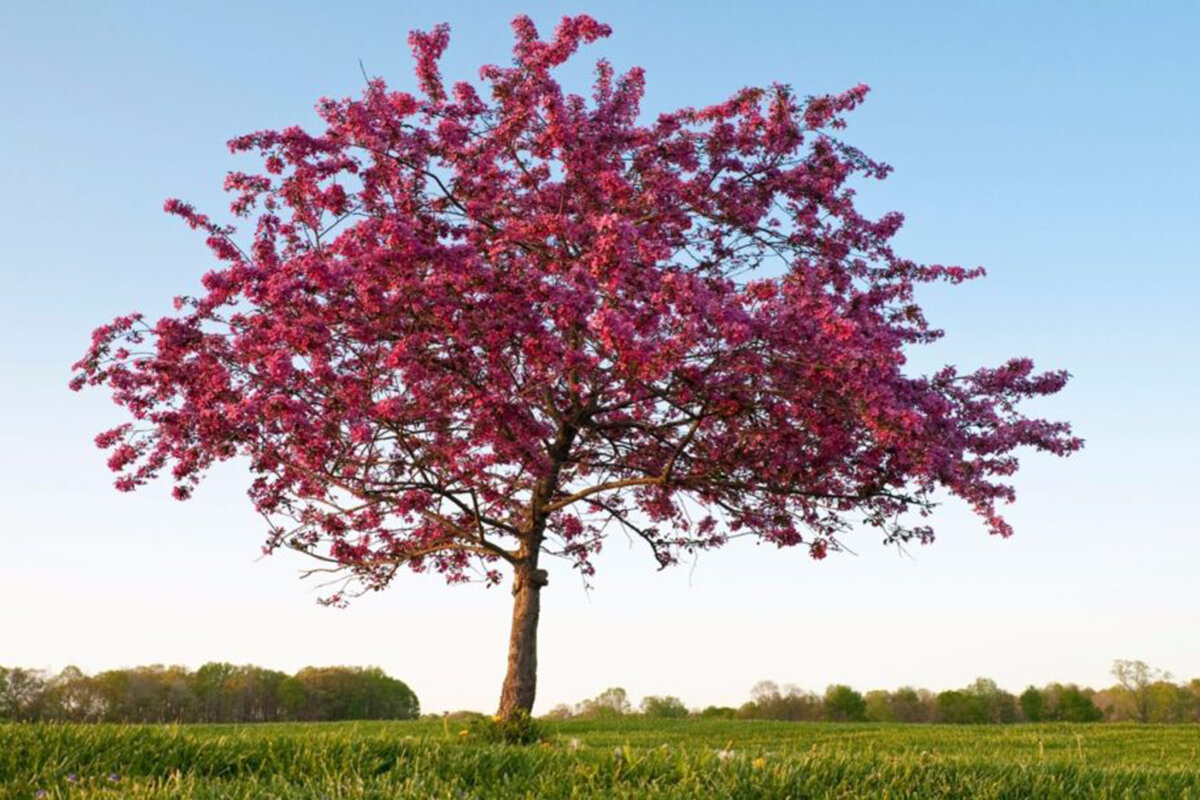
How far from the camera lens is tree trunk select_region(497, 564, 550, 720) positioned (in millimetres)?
14594

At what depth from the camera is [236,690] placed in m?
50.2

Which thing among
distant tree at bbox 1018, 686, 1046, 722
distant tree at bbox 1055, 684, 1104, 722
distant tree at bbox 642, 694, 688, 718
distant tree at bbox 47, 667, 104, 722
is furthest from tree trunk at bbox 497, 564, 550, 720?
distant tree at bbox 1055, 684, 1104, 722

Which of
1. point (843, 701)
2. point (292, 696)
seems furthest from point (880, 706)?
point (292, 696)

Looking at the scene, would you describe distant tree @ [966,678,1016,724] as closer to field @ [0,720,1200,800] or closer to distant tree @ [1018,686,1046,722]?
distant tree @ [1018,686,1046,722]

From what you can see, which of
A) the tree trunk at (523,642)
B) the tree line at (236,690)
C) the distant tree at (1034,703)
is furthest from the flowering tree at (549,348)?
the distant tree at (1034,703)

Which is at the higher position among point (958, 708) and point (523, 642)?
point (523, 642)

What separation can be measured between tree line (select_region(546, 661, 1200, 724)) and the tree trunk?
2043cm

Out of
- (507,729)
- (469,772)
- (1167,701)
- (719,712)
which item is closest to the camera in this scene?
(469,772)

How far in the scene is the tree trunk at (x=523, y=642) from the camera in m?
14.6

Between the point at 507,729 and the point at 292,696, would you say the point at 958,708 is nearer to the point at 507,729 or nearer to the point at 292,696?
the point at 292,696

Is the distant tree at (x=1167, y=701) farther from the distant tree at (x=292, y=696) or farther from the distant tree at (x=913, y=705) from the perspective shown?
the distant tree at (x=292, y=696)

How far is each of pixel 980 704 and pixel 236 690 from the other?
38.6 m

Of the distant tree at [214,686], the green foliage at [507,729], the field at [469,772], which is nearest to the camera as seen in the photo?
the field at [469,772]

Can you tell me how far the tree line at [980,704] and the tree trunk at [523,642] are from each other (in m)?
20.4
